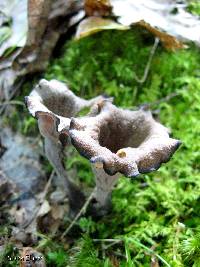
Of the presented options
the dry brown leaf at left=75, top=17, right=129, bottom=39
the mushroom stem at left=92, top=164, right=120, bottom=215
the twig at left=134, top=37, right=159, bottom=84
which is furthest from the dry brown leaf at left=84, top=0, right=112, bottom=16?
the mushroom stem at left=92, top=164, right=120, bottom=215

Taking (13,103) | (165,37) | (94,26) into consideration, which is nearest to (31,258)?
(13,103)

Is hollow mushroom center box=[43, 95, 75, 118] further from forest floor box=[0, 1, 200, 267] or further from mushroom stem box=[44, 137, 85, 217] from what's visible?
forest floor box=[0, 1, 200, 267]

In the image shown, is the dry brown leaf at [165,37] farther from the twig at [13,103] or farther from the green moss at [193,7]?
the twig at [13,103]

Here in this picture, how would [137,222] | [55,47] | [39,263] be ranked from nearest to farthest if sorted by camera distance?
[39,263] < [137,222] < [55,47]

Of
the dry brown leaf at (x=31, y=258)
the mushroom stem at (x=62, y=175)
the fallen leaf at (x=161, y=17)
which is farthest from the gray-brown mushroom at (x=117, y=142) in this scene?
the fallen leaf at (x=161, y=17)

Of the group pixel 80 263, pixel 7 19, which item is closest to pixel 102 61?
pixel 7 19

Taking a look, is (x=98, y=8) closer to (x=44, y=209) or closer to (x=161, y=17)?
(x=161, y=17)

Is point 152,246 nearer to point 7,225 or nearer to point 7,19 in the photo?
point 7,225
